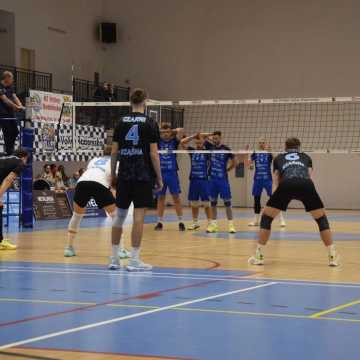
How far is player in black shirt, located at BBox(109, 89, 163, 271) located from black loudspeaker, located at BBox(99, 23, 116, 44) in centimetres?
2385

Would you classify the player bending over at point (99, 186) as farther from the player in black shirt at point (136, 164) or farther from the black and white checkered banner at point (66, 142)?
the black and white checkered banner at point (66, 142)

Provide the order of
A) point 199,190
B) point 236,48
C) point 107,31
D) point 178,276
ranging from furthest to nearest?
1. point 107,31
2. point 236,48
3. point 199,190
4. point 178,276

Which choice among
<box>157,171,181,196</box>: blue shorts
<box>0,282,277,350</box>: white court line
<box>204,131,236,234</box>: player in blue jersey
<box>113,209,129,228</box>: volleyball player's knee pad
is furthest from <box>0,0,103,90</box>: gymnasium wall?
<box>0,282,277,350</box>: white court line

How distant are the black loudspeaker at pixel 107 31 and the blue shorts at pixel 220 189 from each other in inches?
707

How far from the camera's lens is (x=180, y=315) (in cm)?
624

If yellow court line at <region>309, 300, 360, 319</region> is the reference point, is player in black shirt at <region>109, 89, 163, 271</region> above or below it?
above

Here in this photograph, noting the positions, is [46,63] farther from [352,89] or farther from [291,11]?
[352,89]

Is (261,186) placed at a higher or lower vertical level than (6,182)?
lower

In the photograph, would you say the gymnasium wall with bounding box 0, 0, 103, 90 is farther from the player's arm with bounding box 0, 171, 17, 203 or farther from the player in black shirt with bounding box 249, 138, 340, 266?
the player in black shirt with bounding box 249, 138, 340, 266

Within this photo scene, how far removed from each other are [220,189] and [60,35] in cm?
1626

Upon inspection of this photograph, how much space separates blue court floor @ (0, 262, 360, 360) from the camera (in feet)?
16.7

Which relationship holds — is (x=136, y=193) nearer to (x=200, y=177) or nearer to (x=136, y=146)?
(x=136, y=146)

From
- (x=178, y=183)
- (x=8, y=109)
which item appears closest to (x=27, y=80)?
(x=8, y=109)

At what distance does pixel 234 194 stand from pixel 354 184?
15.8ft
